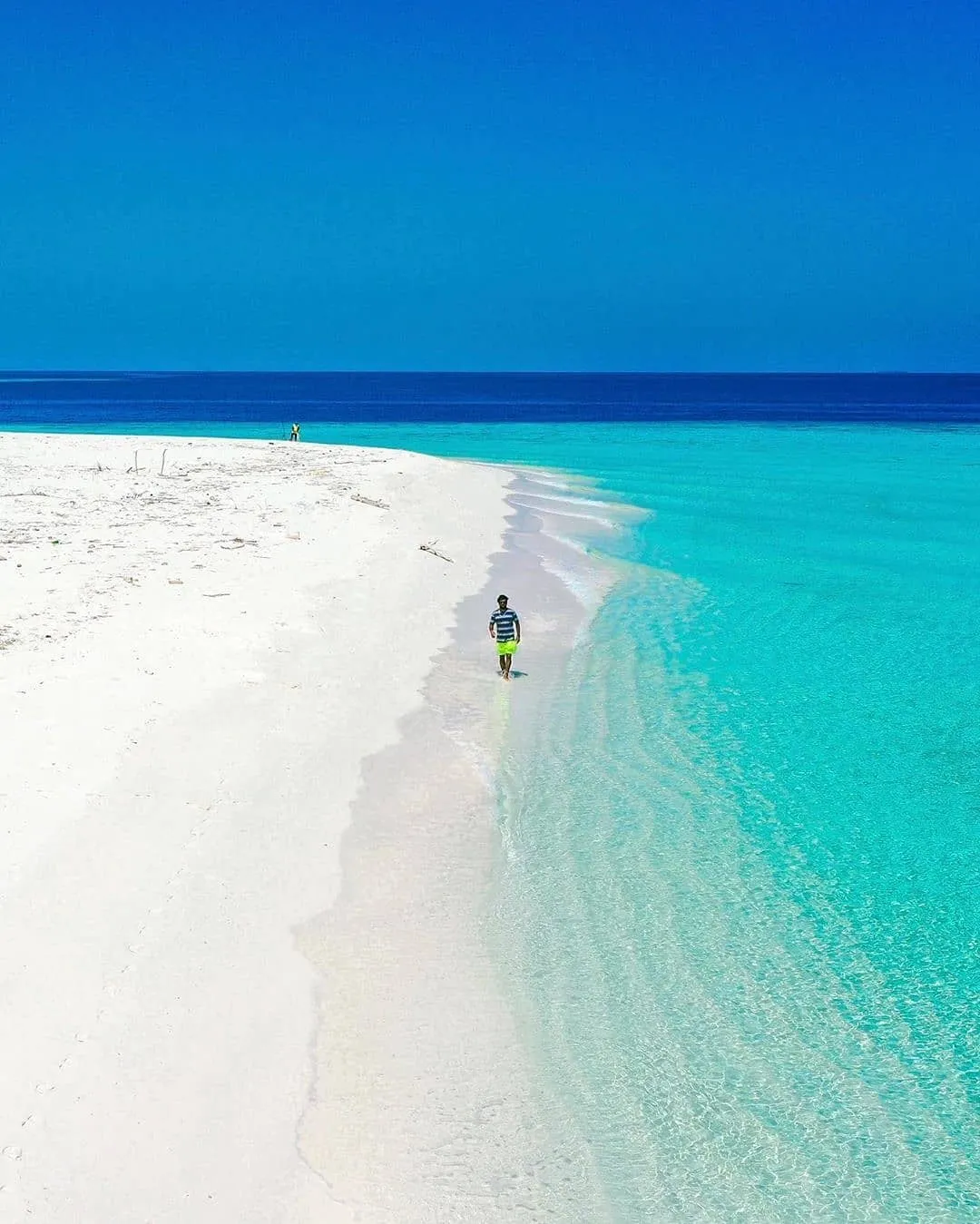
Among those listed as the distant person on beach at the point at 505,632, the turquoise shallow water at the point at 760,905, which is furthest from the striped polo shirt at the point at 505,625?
the turquoise shallow water at the point at 760,905

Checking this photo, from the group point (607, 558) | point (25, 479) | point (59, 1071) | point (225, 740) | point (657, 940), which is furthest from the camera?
point (25, 479)

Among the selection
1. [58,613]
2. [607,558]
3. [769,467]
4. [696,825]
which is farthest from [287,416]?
[696,825]

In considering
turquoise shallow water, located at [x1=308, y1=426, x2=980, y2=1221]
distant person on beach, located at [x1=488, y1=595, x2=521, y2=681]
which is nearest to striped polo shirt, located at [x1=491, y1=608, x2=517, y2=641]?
distant person on beach, located at [x1=488, y1=595, x2=521, y2=681]

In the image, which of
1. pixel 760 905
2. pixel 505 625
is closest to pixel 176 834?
pixel 760 905

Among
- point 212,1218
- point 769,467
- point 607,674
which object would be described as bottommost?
point 212,1218

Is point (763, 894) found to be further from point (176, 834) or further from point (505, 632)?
point (505, 632)

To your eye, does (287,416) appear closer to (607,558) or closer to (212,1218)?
(607,558)

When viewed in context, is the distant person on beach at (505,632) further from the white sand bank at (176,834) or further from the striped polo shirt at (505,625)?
the white sand bank at (176,834)

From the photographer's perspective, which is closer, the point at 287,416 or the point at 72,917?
the point at 72,917
